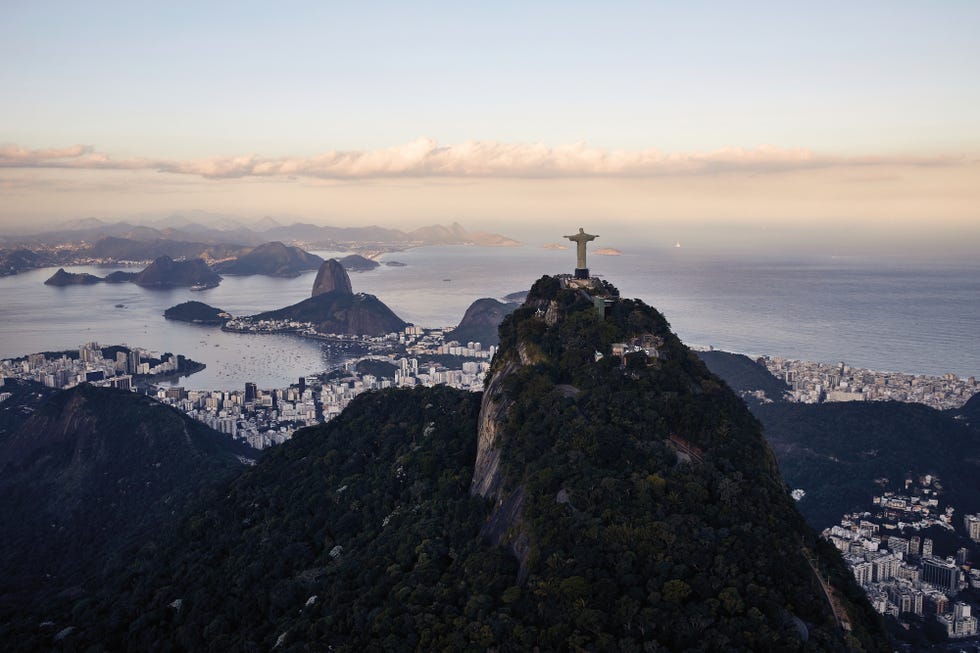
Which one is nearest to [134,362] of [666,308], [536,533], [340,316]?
[340,316]

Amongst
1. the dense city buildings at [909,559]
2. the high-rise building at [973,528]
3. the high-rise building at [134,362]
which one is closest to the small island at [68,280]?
the high-rise building at [134,362]

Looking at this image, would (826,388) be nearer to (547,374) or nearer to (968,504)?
(968,504)

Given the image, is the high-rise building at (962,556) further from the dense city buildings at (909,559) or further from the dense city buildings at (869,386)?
the dense city buildings at (869,386)

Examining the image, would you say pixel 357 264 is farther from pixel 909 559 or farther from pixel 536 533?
pixel 536 533

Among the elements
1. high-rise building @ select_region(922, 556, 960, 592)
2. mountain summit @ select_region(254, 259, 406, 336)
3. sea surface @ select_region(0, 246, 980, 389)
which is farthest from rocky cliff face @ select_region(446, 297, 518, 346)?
high-rise building @ select_region(922, 556, 960, 592)

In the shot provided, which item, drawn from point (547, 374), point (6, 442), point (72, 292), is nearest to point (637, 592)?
point (547, 374)
